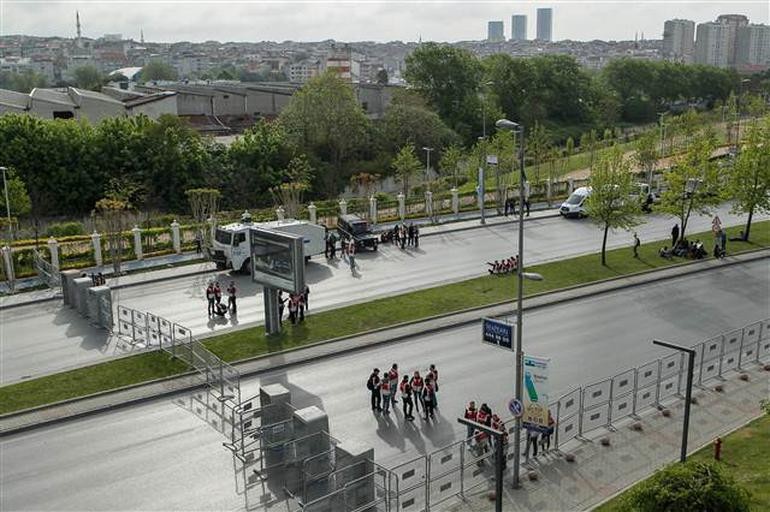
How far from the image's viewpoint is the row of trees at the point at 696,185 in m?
37.3

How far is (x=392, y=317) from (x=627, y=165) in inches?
655

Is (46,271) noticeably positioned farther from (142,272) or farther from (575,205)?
(575,205)

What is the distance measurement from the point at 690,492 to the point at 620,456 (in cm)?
742

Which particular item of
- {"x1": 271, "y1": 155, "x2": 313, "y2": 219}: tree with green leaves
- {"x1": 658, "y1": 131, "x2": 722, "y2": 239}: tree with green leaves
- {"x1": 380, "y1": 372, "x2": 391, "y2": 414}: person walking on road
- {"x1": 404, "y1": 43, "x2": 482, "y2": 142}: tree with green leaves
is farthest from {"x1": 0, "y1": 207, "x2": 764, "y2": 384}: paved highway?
{"x1": 404, "y1": 43, "x2": 482, "y2": 142}: tree with green leaves

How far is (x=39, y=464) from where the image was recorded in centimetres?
1869

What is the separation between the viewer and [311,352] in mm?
25812

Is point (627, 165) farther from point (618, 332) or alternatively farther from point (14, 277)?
point (14, 277)

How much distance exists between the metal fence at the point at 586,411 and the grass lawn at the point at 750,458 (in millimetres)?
2468

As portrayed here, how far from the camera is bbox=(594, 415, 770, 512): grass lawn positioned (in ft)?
52.9

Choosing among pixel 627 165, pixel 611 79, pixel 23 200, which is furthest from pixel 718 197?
pixel 611 79

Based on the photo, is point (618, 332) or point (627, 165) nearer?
point (618, 332)

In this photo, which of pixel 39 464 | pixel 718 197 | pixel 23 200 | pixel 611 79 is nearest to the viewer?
pixel 39 464

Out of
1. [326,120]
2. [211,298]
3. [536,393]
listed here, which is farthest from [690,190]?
[326,120]

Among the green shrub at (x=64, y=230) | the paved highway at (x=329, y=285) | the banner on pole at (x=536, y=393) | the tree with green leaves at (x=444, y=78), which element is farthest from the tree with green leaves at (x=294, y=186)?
the tree with green leaves at (x=444, y=78)
